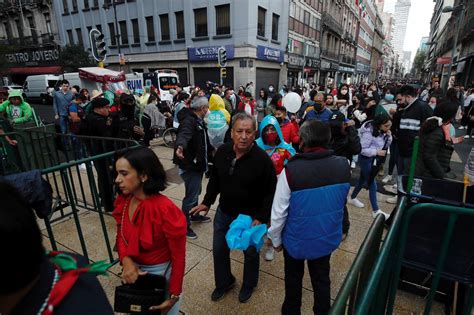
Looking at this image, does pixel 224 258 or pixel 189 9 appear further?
pixel 189 9

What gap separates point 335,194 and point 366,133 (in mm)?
3120

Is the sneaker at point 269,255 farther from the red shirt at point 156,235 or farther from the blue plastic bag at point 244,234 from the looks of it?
the red shirt at point 156,235

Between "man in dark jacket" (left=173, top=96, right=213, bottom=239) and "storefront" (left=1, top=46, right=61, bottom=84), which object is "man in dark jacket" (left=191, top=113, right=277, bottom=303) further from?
"storefront" (left=1, top=46, right=61, bottom=84)

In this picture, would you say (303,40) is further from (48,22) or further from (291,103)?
(48,22)

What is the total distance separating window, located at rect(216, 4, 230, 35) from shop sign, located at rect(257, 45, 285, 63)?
3186 millimetres

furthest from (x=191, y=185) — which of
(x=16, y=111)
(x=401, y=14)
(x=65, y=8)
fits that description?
(x=401, y=14)

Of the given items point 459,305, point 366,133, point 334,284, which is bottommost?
point 334,284

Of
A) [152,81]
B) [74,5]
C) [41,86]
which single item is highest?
[74,5]

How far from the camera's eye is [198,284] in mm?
3004

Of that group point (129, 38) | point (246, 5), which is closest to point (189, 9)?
point (246, 5)

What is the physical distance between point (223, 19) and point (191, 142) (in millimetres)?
22378

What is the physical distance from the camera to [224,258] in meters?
2.71

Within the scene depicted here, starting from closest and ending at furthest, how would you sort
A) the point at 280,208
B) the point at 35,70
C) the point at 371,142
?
the point at 280,208
the point at 371,142
the point at 35,70

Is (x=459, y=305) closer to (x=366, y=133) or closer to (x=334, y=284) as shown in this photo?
(x=334, y=284)
